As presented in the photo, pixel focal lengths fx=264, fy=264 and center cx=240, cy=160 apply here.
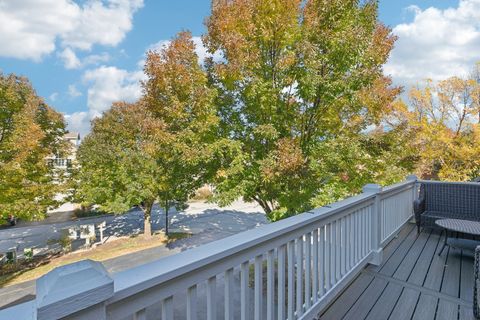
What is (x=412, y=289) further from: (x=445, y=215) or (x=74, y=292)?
(x=74, y=292)

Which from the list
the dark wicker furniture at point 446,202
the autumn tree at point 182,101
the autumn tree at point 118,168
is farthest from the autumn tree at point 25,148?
the dark wicker furniture at point 446,202

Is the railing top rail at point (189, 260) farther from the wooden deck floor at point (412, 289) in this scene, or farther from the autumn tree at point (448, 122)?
the autumn tree at point (448, 122)

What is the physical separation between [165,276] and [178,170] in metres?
5.47

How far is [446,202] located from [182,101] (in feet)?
18.5

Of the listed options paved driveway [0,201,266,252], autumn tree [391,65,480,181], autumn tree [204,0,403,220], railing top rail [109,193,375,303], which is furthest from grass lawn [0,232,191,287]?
autumn tree [391,65,480,181]

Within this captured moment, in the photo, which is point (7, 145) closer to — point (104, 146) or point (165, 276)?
point (104, 146)

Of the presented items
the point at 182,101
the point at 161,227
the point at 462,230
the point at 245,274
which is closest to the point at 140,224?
the point at 161,227

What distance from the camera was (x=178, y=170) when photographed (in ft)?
21.0

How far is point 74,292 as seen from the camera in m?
0.80

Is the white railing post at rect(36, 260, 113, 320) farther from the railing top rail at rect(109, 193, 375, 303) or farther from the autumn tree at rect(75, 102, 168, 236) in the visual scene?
the autumn tree at rect(75, 102, 168, 236)

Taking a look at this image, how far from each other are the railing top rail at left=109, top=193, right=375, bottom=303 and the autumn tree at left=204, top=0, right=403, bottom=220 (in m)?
3.72

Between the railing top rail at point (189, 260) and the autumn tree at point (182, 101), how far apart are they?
3.91 metres

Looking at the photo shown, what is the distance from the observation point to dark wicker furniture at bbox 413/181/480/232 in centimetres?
474

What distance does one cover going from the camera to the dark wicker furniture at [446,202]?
474 cm
